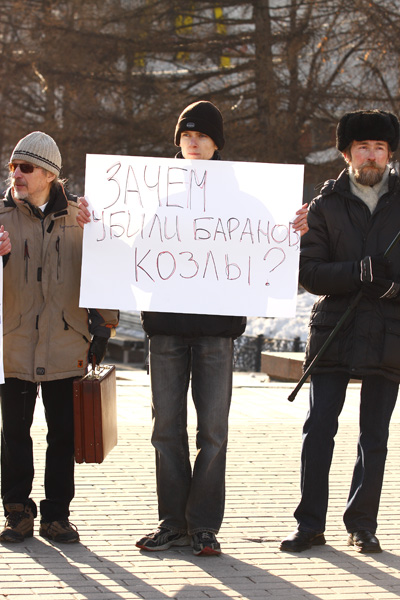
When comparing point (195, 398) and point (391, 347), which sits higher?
point (391, 347)

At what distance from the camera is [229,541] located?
520cm

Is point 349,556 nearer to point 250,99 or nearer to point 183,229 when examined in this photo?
point 183,229

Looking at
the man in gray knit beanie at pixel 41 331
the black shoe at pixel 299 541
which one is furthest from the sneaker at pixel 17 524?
the black shoe at pixel 299 541

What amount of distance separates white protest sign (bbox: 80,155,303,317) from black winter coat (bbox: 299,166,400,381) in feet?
0.66

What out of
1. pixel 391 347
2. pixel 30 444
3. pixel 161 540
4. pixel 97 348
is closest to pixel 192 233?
pixel 97 348

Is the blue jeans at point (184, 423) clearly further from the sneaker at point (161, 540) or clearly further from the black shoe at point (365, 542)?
the black shoe at point (365, 542)

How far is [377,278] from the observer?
195 inches

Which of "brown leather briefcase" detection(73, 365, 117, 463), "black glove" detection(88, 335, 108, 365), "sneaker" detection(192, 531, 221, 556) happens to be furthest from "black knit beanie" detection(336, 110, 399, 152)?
"sneaker" detection(192, 531, 221, 556)

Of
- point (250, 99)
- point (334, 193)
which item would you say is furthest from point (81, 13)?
point (334, 193)

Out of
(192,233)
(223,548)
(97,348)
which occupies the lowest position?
(223,548)

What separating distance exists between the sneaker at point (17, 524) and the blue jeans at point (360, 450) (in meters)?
1.28

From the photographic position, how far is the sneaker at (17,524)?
5.02m

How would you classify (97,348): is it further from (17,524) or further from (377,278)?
(377,278)

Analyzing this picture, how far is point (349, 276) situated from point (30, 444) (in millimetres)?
1735
